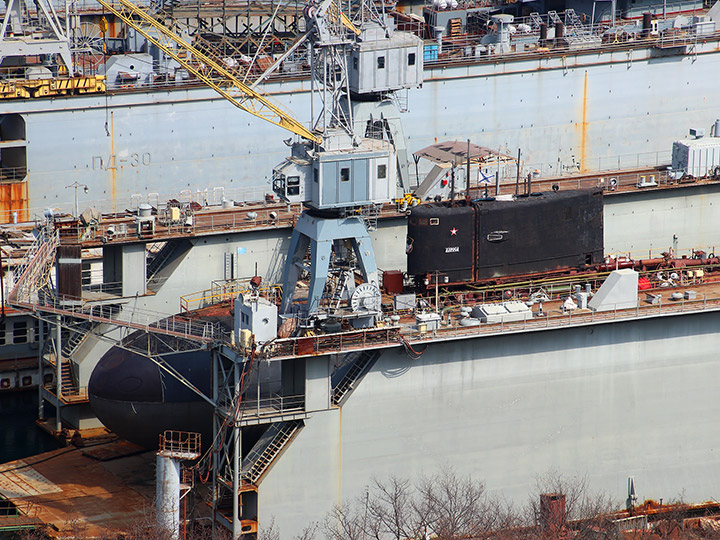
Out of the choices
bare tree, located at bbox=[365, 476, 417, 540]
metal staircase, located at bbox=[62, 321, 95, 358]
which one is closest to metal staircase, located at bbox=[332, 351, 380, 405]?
bare tree, located at bbox=[365, 476, 417, 540]

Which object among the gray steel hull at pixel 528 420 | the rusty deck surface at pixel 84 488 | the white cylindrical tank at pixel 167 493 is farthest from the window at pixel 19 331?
the gray steel hull at pixel 528 420

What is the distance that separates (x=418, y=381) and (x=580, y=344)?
773 centimetres

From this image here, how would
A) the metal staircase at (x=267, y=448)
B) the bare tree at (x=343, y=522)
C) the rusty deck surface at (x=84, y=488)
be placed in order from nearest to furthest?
the metal staircase at (x=267, y=448) < the bare tree at (x=343, y=522) < the rusty deck surface at (x=84, y=488)

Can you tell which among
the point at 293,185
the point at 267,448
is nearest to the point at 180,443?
the point at 267,448

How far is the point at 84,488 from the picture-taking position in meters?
67.8

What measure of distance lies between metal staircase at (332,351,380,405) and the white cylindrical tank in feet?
23.8

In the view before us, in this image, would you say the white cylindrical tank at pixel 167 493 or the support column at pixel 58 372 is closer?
the white cylindrical tank at pixel 167 493

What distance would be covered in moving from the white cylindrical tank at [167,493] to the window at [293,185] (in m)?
12.2

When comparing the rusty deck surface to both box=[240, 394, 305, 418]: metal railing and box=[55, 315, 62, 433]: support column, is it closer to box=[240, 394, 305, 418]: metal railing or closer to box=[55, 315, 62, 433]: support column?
box=[55, 315, 62, 433]: support column

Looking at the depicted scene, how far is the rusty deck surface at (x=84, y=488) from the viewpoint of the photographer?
210 ft

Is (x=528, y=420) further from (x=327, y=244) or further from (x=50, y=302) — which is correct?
(x=50, y=302)

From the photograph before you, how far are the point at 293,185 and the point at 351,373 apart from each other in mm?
8238

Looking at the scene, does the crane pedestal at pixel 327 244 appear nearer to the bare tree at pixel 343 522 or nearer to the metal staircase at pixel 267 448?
the metal staircase at pixel 267 448

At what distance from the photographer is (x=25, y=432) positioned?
77938 millimetres
